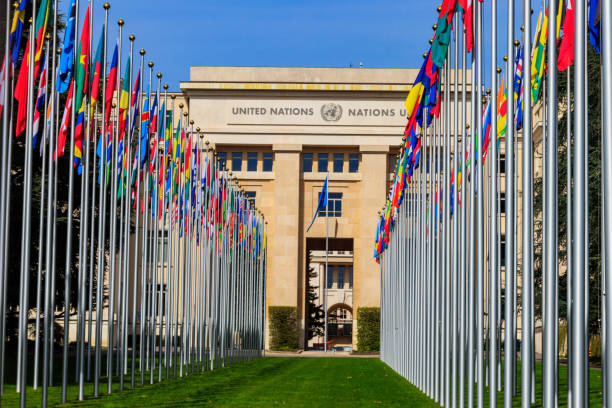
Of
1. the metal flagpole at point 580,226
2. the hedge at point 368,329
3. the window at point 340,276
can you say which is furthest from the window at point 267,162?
the metal flagpole at point 580,226

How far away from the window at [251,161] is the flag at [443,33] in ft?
183

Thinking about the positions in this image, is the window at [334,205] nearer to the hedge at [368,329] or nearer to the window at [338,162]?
the window at [338,162]

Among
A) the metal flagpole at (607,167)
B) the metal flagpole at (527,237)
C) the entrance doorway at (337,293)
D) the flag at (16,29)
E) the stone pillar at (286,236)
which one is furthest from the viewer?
the entrance doorway at (337,293)

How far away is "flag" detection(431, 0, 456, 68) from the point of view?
17750 mm

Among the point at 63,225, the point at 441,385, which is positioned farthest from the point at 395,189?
the point at 441,385

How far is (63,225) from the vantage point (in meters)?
33.7

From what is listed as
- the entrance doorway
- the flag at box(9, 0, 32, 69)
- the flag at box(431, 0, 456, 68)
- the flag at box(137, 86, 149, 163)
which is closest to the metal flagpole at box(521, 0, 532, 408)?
the flag at box(431, 0, 456, 68)

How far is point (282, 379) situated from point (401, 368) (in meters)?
6.52

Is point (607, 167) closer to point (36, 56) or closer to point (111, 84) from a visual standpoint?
point (36, 56)

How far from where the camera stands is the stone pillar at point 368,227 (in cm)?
7006

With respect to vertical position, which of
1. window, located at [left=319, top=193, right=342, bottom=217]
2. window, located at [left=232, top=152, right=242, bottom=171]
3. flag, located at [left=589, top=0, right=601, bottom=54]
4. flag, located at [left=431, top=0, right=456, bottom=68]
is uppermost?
window, located at [left=232, top=152, right=242, bottom=171]

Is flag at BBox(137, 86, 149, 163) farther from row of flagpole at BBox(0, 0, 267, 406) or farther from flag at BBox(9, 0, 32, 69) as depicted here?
flag at BBox(9, 0, 32, 69)

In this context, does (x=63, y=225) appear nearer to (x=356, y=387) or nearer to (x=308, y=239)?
(x=356, y=387)

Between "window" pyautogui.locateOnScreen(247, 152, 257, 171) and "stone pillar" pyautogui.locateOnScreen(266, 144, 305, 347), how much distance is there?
2.41m
